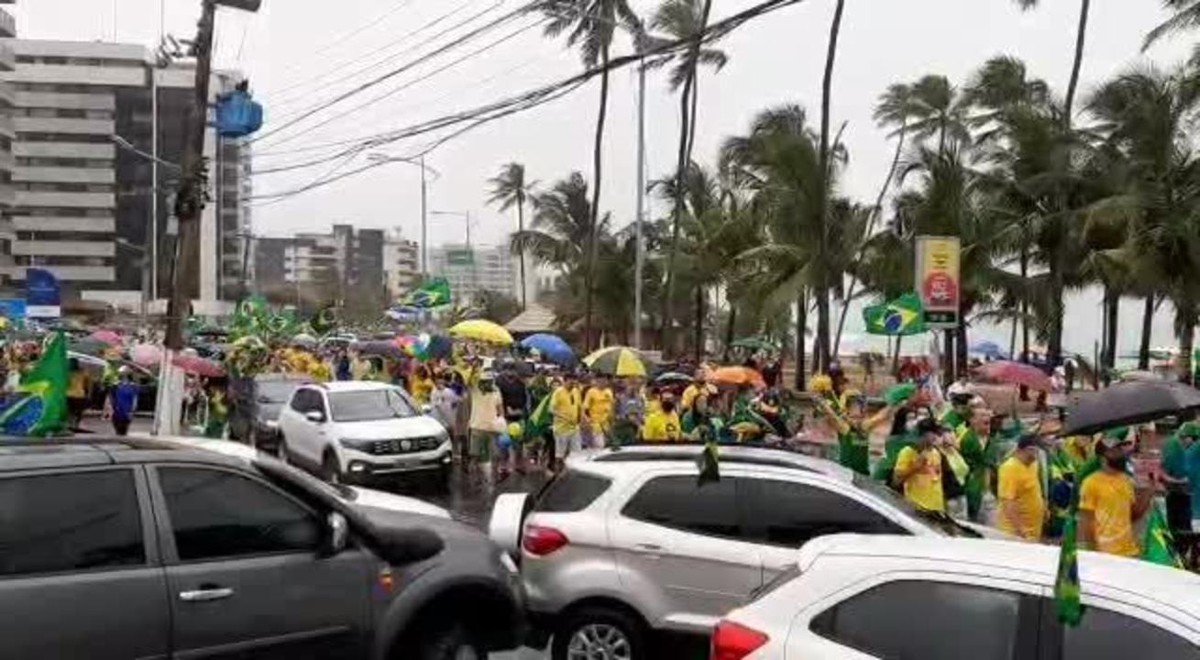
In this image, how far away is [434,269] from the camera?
17238 centimetres

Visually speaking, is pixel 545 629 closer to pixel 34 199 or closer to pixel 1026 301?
pixel 1026 301

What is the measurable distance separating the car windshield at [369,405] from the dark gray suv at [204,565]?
37.0 feet

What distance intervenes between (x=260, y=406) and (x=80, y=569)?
1625cm

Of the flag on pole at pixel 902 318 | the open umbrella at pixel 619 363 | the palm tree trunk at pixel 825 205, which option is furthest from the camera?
the palm tree trunk at pixel 825 205

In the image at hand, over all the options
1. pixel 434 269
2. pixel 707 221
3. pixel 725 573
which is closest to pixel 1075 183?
pixel 707 221

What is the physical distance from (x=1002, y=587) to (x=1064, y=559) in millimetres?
309

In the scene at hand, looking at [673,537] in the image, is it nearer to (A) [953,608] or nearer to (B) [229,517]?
(B) [229,517]

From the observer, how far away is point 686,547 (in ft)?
24.6

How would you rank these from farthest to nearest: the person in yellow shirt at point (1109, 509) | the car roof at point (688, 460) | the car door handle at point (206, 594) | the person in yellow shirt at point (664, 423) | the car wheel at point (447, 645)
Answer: the person in yellow shirt at point (664, 423), the person in yellow shirt at point (1109, 509), the car roof at point (688, 460), the car wheel at point (447, 645), the car door handle at point (206, 594)

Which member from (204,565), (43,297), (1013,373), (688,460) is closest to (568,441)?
(1013,373)

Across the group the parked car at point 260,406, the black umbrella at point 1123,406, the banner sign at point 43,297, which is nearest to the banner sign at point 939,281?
the parked car at point 260,406

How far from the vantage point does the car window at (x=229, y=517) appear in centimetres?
573

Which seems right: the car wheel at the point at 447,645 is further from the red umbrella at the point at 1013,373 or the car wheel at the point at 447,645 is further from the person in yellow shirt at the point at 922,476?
the red umbrella at the point at 1013,373

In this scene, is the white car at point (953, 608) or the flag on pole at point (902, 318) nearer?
the white car at point (953, 608)
